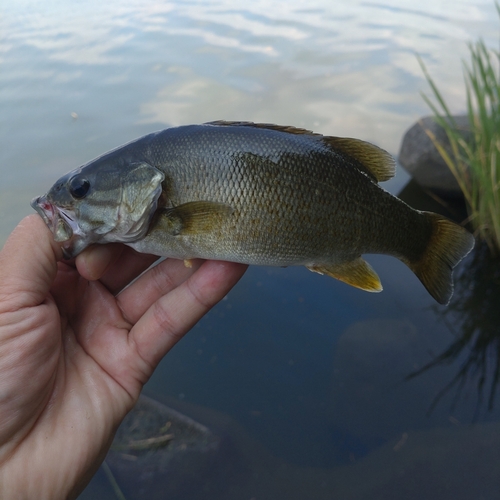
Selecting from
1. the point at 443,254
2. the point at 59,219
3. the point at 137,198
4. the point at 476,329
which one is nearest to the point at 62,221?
the point at 59,219

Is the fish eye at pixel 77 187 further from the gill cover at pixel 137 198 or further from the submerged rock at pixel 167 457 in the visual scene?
the submerged rock at pixel 167 457

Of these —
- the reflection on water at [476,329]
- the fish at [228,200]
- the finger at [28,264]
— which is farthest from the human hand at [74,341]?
the reflection on water at [476,329]

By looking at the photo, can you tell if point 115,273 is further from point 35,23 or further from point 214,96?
point 35,23

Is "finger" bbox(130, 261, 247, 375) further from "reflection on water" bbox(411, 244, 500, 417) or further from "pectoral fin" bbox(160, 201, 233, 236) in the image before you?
"reflection on water" bbox(411, 244, 500, 417)

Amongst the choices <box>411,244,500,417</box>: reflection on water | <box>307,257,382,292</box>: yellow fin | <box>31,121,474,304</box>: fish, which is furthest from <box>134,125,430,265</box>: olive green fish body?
<box>411,244,500,417</box>: reflection on water

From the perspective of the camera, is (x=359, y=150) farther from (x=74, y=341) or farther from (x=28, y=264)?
(x=74, y=341)

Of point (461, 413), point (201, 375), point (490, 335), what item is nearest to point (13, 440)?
point (201, 375)
